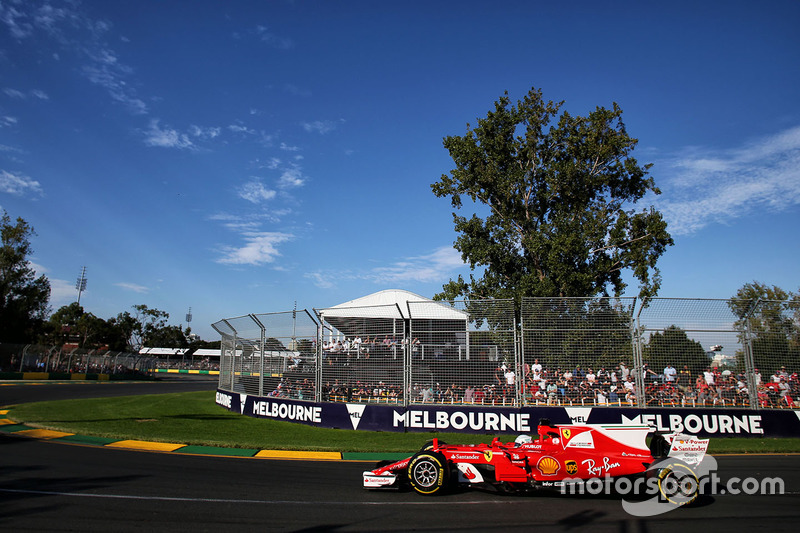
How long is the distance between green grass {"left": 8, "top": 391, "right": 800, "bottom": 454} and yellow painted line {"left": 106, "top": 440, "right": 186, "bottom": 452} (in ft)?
1.03

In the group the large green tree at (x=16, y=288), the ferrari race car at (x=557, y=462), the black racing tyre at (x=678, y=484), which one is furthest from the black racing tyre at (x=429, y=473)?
the large green tree at (x=16, y=288)

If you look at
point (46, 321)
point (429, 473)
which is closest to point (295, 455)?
point (429, 473)

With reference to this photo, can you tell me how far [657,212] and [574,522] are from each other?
771 inches

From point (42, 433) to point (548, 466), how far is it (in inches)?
475

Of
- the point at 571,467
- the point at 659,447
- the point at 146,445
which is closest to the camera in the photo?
the point at 571,467

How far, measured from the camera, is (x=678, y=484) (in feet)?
22.5

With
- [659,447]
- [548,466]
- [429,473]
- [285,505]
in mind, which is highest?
[659,447]

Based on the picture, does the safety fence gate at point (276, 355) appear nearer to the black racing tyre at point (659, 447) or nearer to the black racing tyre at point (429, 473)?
the black racing tyre at point (429, 473)

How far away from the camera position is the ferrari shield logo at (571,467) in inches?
279

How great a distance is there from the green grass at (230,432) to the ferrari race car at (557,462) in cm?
381

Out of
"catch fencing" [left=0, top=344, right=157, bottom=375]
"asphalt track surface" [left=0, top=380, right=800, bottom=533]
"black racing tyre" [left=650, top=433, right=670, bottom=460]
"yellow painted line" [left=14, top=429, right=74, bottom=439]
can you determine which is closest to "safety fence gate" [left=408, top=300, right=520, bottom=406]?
"asphalt track surface" [left=0, top=380, right=800, bottom=533]

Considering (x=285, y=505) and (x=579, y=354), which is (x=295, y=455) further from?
(x=579, y=354)

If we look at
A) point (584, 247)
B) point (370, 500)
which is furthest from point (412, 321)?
point (584, 247)

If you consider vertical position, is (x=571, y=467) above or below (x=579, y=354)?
below
